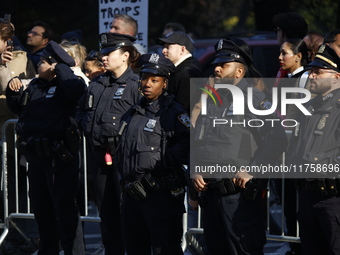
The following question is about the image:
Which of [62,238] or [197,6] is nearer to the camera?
[62,238]

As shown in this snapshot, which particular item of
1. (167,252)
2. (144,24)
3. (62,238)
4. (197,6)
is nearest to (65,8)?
(197,6)

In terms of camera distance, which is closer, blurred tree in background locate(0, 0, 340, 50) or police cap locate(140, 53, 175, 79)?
police cap locate(140, 53, 175, 79)

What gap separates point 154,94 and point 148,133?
1.13 ft

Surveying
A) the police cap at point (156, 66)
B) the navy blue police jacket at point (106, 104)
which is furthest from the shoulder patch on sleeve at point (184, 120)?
the navy blue police jacket at point (106, 104)

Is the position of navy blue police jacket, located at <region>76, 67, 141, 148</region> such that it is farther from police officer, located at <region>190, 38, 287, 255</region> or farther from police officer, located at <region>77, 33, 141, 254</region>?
police officer, located at <region>190, 38, 287, 255</region>

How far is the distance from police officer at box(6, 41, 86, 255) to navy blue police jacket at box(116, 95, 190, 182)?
1.10 m

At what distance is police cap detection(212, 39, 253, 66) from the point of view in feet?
17.7

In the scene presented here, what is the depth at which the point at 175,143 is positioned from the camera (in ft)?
17.9

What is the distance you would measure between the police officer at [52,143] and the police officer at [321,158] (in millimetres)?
2238

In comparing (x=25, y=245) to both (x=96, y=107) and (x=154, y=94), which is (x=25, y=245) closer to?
(x=96, y=107)

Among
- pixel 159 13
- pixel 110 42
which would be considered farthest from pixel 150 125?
pixel 159 13

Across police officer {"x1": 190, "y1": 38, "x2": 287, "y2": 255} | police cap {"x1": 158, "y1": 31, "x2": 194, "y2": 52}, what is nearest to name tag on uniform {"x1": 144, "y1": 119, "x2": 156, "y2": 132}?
police officer {"x1": 190, "y1": 38, "x2": 287, "y2": 255}

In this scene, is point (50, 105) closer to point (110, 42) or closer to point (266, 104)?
point (110, 42)

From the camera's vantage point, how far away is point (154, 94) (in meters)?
5.53
